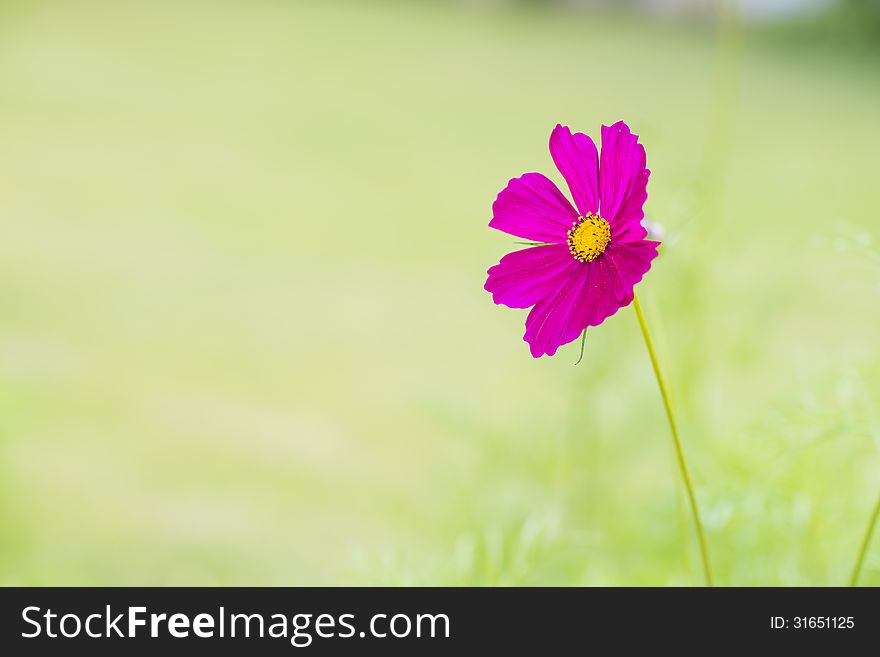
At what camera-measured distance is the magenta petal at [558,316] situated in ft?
1.12

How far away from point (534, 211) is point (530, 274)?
0.02 metres

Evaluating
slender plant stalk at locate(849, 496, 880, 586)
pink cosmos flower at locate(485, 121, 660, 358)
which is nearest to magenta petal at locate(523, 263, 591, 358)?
pink cosmos flower at locate(485, 121, 660, 358)

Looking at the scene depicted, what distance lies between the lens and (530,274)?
365 millimetres

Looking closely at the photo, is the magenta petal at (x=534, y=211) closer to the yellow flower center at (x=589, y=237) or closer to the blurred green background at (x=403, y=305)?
the yellow flower center at (x=589, y=237)

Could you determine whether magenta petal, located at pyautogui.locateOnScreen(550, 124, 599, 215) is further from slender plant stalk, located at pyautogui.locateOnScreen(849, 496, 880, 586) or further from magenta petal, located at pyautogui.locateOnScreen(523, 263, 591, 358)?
slender plant stalk, located at pyautogui.locateOnScreen(849, 496, 880, 586)

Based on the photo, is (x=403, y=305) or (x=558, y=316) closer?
(x=558, y=316)

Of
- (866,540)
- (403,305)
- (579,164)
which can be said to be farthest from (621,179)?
(403,305)

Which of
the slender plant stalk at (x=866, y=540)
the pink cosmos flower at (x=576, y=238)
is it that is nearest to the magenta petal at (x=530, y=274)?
the pink cosmos flower at (x=576, y=238)

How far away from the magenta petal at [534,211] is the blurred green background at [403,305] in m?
0.14

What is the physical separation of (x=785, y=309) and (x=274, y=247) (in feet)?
4.45

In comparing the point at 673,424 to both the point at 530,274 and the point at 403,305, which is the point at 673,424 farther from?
the point at 403,305

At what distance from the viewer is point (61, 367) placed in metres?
1.71
